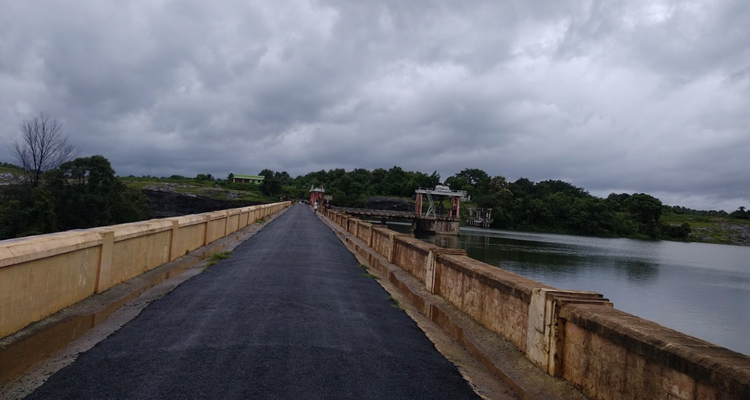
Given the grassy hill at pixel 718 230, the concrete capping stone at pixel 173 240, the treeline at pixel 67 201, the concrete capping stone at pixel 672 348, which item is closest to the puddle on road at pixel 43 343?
the concrete capping stone at pixel 173 240

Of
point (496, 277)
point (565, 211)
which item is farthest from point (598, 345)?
point (565, 211)

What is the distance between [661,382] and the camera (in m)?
3.57

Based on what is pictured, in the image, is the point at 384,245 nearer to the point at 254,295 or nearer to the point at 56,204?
the point at 254,295

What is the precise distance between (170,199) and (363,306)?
4958 inches

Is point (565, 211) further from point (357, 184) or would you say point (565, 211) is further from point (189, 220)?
point (189, 220)

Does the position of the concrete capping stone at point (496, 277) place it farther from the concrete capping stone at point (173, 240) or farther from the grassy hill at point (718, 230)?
the grassy hill at point (718, 230)

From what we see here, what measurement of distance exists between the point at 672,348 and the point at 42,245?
6.51m

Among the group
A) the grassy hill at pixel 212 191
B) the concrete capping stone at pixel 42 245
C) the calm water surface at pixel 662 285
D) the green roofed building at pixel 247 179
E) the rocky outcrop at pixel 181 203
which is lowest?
the calm water surface at pixel 662 285

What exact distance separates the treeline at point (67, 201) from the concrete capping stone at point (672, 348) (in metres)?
53.7

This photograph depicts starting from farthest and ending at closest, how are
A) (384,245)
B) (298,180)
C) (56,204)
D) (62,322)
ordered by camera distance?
(298,180)
(56,204)
(384,245)
(62,322)

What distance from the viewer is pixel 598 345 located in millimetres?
4383

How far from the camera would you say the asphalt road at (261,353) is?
423 cm

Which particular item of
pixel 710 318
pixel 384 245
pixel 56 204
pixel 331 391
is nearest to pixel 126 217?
pixel 56 204

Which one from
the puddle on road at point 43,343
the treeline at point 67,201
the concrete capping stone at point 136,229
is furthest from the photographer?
the treeline at point 67,201
